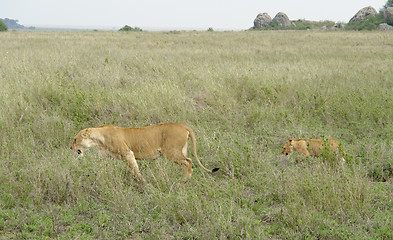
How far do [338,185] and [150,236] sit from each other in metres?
2.10

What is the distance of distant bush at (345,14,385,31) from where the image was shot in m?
44.6

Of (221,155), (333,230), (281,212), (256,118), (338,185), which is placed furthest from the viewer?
(256,118)

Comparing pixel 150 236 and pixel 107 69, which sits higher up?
pixel 107 69

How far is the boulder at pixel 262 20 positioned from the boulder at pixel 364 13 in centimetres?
1690

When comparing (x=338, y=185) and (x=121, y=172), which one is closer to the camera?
(x=338, y=185)

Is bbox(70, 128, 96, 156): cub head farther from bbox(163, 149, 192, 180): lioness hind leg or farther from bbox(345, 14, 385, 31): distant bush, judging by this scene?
bbox(345, 14, 385, 31): distant bush

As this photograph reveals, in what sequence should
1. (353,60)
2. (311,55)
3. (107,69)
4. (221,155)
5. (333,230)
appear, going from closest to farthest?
1. (333,230)
2. (221,155)
3. (107,69)
4. (353,60)
5. (311,55)

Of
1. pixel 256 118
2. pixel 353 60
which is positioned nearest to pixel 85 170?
pixel 256 118

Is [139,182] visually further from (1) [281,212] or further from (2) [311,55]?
(2) [311,55]

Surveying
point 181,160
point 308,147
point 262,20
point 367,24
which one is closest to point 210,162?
point 181,160

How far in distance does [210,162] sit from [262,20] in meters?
73.1

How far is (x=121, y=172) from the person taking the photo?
4539 mm

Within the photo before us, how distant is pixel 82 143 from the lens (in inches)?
188

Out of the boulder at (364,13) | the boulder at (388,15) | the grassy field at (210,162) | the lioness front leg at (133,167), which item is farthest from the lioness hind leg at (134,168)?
the boulder at (364,13)
